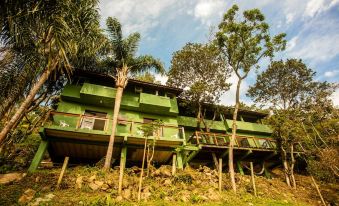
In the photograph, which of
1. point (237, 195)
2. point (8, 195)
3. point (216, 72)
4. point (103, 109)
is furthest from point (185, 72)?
point (8, 195)

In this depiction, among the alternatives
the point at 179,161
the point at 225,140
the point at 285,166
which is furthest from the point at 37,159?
the point at 285,166

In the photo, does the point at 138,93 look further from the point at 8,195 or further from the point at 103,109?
the point at 8,195

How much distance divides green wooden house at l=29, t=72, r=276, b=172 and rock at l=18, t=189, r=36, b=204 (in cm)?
297

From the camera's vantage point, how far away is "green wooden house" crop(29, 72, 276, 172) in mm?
13375

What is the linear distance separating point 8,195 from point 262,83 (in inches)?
1023

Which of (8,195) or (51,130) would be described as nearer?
(8,195)

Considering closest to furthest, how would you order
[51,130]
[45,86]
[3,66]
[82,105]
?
1. [3,66]
2. [51,130]
3. [82,105]
4. [45,86]

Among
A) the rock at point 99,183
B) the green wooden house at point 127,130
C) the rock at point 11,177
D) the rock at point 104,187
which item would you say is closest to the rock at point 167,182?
the green wooden house at point 127,130

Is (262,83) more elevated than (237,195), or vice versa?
(262,83)

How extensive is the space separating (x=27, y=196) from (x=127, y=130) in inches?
314

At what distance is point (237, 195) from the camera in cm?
1252

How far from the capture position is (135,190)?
417 inches

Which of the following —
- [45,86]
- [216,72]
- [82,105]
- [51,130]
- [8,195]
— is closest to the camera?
[8,195]

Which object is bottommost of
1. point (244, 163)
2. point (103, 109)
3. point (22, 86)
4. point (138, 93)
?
point (244, 163)
